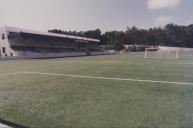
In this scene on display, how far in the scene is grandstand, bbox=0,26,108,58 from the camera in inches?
1513

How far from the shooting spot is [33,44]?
46375 millimetres

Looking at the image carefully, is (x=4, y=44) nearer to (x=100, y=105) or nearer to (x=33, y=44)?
(x=33, y=44)

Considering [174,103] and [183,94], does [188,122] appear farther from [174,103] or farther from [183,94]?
[183,94]

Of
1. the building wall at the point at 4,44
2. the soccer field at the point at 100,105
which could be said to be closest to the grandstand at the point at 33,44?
the building wall at the point at 4,44

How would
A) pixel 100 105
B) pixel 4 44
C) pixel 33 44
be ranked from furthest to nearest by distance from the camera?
pixel 33 44 < pixel 4 44 < pixel 100 105

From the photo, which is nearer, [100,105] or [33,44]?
[100,105]

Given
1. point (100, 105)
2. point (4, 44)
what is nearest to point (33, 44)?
point (4, 44)

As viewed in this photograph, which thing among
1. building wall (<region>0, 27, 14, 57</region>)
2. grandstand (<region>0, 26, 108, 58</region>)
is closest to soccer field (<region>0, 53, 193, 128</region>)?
grandstand (<region>0, 26, 108, 58</region>)

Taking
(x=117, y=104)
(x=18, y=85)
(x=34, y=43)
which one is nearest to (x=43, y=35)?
(x=34, y=43)

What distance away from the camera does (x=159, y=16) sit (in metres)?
6.14

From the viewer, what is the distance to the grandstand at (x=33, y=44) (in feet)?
126

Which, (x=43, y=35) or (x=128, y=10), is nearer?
(x=128, y=10)

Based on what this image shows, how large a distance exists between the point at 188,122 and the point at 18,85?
5.73m

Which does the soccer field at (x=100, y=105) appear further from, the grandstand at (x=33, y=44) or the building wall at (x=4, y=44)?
the building wall at (x=4, y=44)
